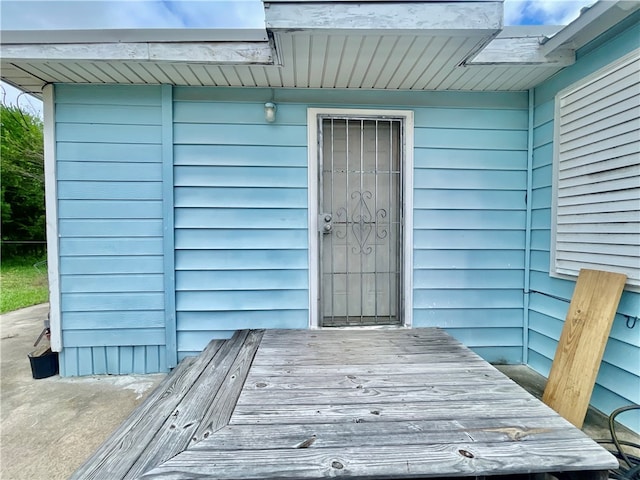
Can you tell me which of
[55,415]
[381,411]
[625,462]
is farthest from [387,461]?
[55,415]

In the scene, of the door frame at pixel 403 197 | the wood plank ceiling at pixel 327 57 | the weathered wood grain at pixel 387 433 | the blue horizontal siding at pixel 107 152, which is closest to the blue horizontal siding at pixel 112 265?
the blue horizontal siding at pixel 107 152

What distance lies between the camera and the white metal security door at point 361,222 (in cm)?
246

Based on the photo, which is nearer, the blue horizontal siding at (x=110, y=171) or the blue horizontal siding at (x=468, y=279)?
the blue horizontal siding at (x=110, y=171)

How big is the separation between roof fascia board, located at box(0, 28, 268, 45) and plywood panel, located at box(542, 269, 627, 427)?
8.43 feet

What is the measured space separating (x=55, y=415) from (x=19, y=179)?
7.70m

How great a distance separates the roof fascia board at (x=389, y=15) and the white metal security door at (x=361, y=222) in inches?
34.4

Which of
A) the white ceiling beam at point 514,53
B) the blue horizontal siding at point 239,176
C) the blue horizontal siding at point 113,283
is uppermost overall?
the white ceiling beam at point 514,53

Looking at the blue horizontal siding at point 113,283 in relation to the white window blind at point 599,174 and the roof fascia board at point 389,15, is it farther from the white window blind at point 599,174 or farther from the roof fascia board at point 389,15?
the white window blind at point 599,174

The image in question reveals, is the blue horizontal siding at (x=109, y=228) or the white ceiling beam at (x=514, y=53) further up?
the white ceiling beam at (x=514, y=53)

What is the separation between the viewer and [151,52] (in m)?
1.90

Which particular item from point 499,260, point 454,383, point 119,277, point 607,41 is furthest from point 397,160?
point 119,277

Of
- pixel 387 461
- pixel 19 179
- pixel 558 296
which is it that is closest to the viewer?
pixel 387 461

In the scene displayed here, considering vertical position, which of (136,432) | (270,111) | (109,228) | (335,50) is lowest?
(136,432)

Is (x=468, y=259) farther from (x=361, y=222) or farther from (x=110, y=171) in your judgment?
(x=110, y=171)
